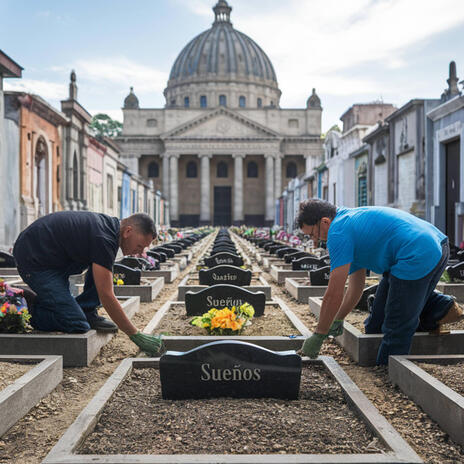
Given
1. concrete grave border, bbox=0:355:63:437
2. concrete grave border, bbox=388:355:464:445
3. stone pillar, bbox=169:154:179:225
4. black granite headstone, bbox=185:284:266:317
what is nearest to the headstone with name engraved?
black granite headstone, bbox=185:284:266:317

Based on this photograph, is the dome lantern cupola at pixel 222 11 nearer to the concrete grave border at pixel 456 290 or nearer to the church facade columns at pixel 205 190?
the church facade columns at pixel 205 190

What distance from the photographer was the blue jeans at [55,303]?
498cm

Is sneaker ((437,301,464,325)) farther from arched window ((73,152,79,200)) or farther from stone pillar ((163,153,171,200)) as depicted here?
stone pillar ((163,153,171,200))

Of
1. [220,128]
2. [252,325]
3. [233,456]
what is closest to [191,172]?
[220,128]

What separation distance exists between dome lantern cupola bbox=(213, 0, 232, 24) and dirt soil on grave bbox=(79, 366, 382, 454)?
10312cm

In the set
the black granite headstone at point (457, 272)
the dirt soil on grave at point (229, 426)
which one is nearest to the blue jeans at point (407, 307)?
the dirt soil on grave at point (229, 426)

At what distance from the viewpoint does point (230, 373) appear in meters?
3.81

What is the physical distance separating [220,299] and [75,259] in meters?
2.45

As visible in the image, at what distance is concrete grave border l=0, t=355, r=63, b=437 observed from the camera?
3467mm

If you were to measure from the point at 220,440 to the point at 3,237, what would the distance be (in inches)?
538

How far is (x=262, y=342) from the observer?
5379 millimetres

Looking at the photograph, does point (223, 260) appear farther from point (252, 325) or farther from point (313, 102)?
point (313, 102)

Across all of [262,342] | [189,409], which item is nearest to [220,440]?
[189,409]

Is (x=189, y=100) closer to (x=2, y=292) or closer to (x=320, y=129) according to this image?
(x=320, y=129)
